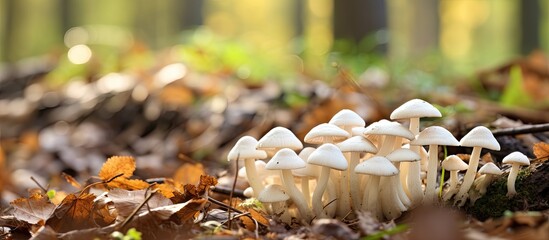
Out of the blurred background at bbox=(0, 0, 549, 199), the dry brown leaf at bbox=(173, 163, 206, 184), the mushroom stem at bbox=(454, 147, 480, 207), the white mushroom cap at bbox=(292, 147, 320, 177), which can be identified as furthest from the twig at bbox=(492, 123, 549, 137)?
the dry brown leaf at bbox=(173, 163, 206, 184)

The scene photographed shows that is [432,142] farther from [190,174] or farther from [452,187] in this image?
[190,174]

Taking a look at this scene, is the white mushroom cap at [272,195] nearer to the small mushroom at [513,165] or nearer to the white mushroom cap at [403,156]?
the white mushroom cap at [403,156]

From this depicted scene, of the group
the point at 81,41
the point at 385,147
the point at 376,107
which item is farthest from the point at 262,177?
the point at 81,41

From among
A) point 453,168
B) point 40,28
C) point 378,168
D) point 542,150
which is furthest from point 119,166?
point 40,28

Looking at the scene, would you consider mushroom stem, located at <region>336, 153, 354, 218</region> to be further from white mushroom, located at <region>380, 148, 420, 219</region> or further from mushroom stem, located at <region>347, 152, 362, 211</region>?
white mushroom, located at <region>380, 148, 420, 219</region>

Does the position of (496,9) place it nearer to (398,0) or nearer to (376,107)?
(398,0)

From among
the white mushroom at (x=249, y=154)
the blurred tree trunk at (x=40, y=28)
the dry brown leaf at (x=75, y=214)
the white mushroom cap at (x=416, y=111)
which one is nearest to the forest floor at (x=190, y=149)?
the dry brown leaf at (x=75, y=214)
